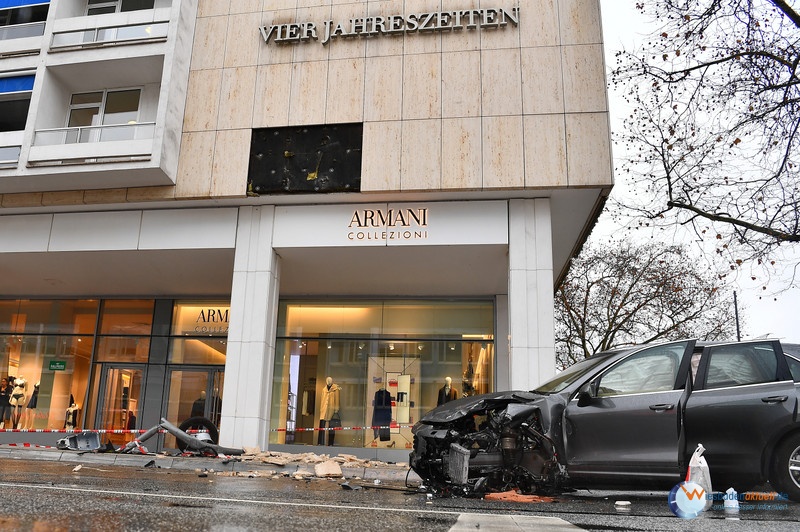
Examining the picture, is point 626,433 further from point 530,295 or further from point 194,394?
point 194,394

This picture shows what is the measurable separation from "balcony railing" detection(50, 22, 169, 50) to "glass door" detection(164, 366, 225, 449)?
919cm

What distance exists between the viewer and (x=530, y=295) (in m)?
13.6

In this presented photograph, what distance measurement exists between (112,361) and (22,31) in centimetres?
954

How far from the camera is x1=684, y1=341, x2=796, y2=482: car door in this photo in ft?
22.2

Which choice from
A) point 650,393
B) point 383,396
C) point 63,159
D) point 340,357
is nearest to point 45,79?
point 63,159

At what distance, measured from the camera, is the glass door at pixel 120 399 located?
19062 mm

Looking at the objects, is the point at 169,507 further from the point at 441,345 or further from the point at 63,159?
the point at 441,345

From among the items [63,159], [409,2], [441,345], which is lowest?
[441,345]

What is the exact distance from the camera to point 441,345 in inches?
717

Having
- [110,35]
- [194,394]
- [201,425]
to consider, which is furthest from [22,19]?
[201,425]

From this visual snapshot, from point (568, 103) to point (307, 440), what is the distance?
11037mm

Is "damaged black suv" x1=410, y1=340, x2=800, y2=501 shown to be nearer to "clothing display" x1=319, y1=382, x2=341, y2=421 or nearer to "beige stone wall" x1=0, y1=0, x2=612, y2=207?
"beige stone wall" x1=0, y1=0, x2=612, y2=207

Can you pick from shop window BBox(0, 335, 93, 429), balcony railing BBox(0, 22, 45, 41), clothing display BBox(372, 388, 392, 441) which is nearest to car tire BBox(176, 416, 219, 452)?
clothing display BBox(372, 388, 392, 441)

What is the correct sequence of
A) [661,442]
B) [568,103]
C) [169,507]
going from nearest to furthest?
[169,507] < [661,442] < [568,103]
